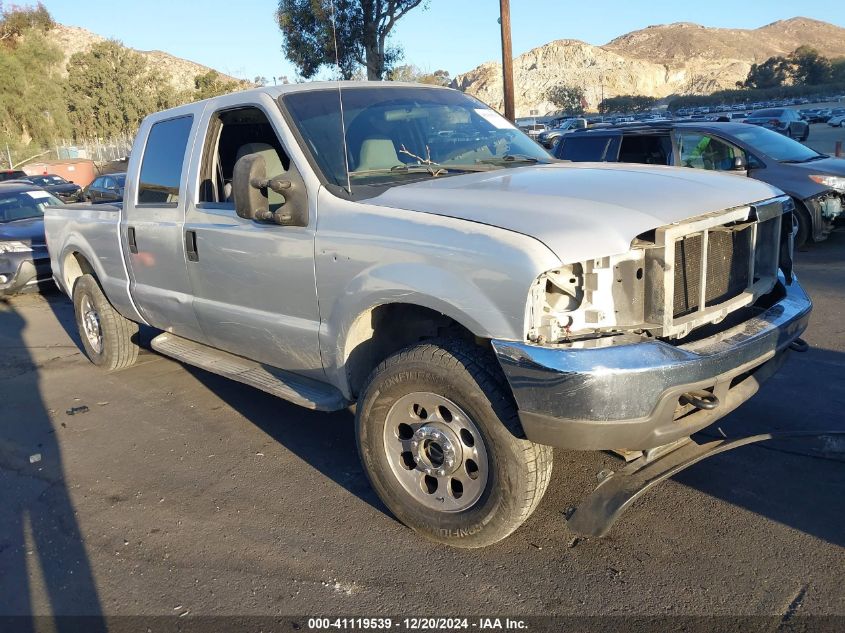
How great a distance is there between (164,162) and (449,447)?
3102mm

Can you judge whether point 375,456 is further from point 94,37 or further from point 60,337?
point 94,37

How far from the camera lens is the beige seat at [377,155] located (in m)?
3.86

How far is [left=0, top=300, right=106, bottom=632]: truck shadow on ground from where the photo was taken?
10.2 feet

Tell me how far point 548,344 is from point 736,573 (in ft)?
4.27

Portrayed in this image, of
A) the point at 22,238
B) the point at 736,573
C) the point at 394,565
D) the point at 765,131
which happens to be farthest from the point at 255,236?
the point at 765,131

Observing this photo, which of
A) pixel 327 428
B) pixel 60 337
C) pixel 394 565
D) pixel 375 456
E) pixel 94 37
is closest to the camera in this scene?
pixel 394 565

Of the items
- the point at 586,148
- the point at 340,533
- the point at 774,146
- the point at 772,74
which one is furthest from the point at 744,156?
Answer: the point at 772,74

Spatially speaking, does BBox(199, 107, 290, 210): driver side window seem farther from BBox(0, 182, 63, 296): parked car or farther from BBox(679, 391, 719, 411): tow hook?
BBox(0, 182, 63, 296): parked car

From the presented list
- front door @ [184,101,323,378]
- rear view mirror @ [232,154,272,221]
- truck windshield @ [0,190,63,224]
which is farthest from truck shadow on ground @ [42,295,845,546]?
truck windshield @ [0,190,63,224]

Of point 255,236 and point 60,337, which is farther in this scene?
point 60,337

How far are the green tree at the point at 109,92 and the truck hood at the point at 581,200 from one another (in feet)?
177

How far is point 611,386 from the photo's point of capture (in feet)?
8.66

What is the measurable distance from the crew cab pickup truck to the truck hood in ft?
0.04

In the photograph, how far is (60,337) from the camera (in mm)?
7988
